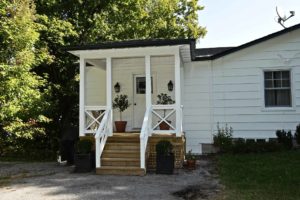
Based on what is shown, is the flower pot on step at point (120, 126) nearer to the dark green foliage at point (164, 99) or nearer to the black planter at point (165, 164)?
the dark green foliage at point (164, 99)

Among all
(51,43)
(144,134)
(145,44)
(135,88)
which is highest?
(51,43)

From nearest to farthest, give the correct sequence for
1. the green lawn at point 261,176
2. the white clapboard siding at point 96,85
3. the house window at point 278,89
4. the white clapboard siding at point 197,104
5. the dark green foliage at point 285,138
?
the green lawn at point 261,176, the dark green foliage at point 285,138, the house window at point 278,89, the white clapboard siding at point 197,104, the white clapboard siding at point 96,85

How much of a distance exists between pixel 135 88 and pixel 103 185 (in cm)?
611

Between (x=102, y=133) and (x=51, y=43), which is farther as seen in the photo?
(x=51, y=43)

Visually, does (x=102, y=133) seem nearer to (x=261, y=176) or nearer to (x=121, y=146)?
(x=121, y=146)

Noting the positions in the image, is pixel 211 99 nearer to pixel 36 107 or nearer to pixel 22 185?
pixel 36 107

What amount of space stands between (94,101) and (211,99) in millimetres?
4701

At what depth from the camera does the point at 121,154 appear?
28.7ft

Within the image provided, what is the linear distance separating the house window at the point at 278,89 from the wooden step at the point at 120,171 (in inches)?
226

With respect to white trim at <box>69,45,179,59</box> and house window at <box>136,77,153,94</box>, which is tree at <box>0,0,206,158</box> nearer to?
white trim at <box>69,45,179,59</box>

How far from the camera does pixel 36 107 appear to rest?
35.6 feet

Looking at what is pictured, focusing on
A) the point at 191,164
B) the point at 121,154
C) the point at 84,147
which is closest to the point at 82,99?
the point at 84,147

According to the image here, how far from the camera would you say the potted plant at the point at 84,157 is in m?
8.59

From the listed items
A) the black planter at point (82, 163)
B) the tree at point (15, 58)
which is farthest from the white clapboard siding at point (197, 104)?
the tree at point (15, 58)
